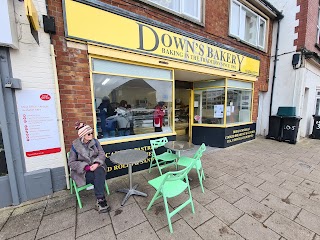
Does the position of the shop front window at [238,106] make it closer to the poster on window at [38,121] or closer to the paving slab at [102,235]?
the paving slab at [102,235]

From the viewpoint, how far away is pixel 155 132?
401cm

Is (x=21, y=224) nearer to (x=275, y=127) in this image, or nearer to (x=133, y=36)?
(x=133, y=36)

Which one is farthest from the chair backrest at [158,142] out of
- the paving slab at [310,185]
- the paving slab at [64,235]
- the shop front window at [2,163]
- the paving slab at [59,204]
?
the paving slab at [310,185]

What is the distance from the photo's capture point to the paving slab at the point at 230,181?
3068mm

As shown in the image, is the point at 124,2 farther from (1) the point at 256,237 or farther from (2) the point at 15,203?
(1) the point at 256,237

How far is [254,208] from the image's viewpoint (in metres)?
2.37

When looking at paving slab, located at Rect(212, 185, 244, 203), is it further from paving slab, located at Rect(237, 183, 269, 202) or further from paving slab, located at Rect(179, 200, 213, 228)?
paving slab, located at Rect(179, 200, 213, 228)

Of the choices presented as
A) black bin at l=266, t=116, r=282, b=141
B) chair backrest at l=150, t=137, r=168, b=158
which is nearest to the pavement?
chair backrest at l=150, t=137, r=168, b=158

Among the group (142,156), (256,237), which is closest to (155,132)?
(142,156)

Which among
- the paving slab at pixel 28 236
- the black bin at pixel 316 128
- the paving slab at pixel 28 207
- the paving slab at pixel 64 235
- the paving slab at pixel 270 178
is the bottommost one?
the paving slab at pixel 270 178

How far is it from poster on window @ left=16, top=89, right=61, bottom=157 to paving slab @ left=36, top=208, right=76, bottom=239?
105cm

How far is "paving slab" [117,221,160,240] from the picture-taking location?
73.5 inches

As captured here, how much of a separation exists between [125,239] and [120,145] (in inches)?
71.1

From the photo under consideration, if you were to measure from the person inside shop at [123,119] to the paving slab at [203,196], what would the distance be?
1.94 m
